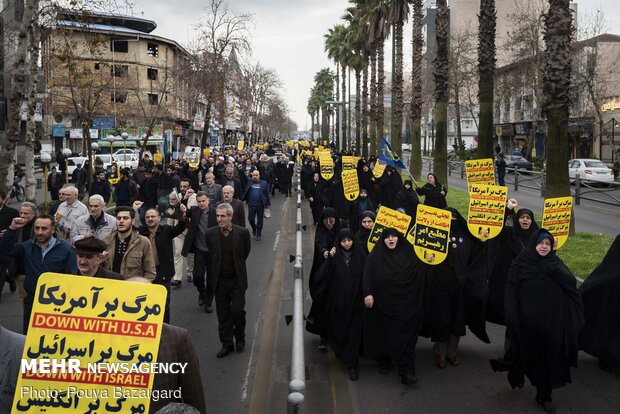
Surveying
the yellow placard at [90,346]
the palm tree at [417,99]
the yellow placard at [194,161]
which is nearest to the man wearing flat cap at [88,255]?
the yellow placard at [90,346]

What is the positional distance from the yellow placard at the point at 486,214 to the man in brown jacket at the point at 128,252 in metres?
3.76

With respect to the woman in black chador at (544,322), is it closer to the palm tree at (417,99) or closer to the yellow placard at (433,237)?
the yellow placard at (433,237)

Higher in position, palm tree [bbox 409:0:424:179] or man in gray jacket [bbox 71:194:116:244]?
palm tree [bbox 409:0:424:179]

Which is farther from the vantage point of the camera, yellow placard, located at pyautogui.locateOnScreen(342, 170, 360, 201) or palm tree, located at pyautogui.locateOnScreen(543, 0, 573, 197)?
yellow placard, located at pyautogui.locateOnScreen(342, 170, 360, 201)

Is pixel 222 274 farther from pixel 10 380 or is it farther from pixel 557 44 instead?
pixel 557 44

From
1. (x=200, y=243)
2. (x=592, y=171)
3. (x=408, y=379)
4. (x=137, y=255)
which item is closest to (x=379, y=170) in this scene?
(x=200, y=243)

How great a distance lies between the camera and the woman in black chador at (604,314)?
615 cm

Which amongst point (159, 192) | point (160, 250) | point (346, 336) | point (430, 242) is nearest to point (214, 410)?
point (346, 336)

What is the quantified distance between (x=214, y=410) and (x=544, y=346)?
2.98 metres

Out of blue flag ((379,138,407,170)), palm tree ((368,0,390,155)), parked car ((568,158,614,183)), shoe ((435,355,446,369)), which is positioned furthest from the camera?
palm tree ((368,0,390,155))

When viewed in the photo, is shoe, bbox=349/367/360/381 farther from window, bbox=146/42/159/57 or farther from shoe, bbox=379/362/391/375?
window, bbox=146/42/159/57

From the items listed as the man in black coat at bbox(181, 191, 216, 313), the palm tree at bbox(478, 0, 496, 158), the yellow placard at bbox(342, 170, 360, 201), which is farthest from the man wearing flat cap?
the palm tree at bbox(478, 0, 496, 158)

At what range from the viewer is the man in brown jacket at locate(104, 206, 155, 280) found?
19.8 feet

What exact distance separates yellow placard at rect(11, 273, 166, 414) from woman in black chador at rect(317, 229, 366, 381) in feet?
12.0
